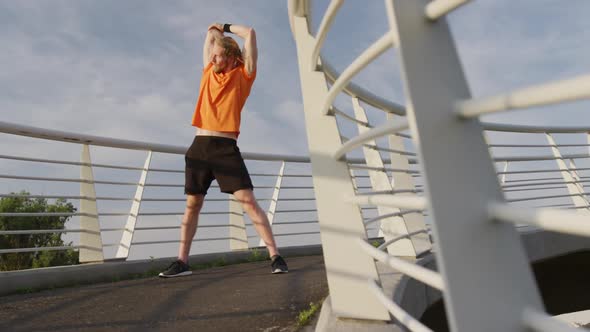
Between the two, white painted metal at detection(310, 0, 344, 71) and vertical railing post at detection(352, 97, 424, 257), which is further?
vertical railing post at detection(352, 97, 424, 257)

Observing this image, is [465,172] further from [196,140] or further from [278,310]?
[196,140]

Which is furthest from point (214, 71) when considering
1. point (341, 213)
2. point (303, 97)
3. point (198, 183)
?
point (341, 213)

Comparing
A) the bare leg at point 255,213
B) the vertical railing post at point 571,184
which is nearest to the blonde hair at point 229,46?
the bare leg at point 255,213

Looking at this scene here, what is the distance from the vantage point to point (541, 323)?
84 centimetres

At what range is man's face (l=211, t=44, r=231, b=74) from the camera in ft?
13.6

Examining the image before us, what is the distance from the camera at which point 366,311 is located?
204 cm

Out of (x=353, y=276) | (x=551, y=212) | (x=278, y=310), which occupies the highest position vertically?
(x=551, y=212)

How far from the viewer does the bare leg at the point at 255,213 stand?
4.00 m

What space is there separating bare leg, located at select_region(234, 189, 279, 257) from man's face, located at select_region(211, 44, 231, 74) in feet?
3.56

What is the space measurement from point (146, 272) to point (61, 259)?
1924 centimetres

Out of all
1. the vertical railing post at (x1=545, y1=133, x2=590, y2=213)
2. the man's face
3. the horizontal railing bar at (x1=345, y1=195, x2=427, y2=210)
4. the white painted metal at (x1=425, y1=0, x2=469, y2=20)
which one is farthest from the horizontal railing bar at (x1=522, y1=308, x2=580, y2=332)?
the vertical railing post at (x1=545, y1=133, x2=590, y2=213)

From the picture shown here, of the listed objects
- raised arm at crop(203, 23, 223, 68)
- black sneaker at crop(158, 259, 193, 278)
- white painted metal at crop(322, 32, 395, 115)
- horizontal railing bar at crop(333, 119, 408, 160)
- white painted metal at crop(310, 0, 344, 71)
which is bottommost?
black sneaker at crop(158, 259, 193, 278)

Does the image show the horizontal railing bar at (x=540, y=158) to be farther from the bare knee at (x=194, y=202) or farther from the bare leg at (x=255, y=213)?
the bare knee at (x=194, y=202)

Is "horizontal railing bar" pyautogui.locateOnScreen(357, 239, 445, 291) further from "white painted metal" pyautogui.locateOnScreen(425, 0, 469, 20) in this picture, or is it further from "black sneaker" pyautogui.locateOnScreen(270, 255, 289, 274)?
"black sneaker" pyautogui.locateOnScreen(270, 255, 289, 274)
